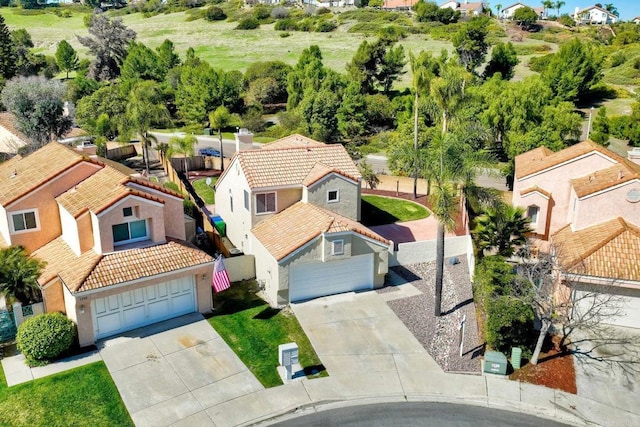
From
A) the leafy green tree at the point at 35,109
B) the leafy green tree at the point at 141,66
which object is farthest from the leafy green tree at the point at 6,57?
the leafy green tree at the point at 35,109

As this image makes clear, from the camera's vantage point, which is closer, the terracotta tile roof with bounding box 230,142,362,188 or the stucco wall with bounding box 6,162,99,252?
the stucco wall with bounding box 6,162,99,252

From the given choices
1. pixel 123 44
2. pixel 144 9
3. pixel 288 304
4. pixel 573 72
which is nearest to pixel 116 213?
pixel 288 304

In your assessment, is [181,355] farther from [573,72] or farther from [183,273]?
[573,72]

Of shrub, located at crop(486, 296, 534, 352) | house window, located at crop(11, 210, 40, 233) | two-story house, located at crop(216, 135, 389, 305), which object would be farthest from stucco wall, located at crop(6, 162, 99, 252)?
shrub, located at crop(486, 296, 534, 352)

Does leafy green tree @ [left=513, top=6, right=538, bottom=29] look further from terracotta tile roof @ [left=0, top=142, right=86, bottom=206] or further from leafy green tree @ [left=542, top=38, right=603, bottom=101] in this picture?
terracotta tile roof @ [left=0, top=142, right=86, bottom=206]

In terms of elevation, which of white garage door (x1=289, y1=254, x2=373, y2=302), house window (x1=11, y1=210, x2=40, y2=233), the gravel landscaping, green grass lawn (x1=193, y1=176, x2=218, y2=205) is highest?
house window (x1=11, y1=210, x2=40, y2=233)
